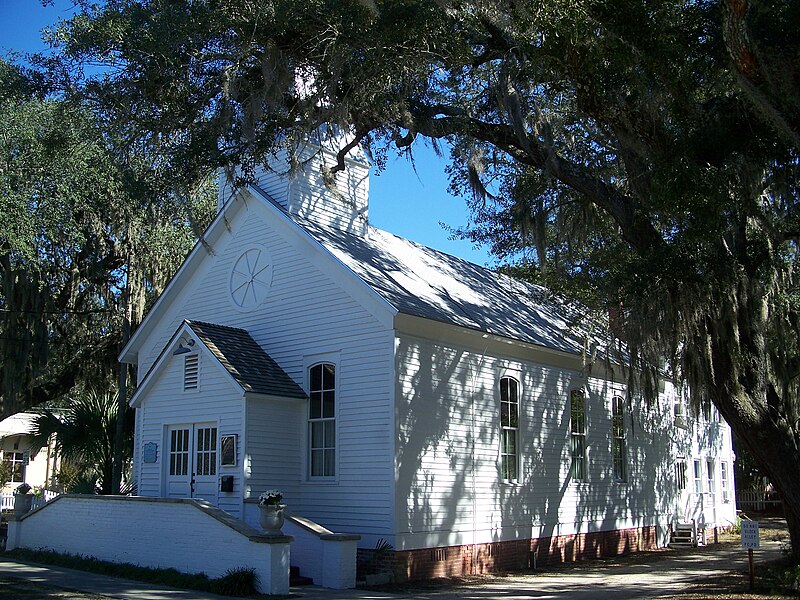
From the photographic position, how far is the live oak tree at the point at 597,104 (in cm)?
1093

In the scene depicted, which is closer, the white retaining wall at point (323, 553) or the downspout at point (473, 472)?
the white retaining wall at point (323, 553)

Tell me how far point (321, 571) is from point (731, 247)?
350 inches

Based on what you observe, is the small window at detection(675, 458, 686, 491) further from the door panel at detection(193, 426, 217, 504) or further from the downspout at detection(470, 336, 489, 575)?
the door panel at detection(193, 426, 217, 504)

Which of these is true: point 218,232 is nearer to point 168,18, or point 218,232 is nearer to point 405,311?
point 405,311

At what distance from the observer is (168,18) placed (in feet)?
37.3

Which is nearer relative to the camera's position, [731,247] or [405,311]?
[731,247]

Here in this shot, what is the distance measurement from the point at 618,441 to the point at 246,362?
422 inches

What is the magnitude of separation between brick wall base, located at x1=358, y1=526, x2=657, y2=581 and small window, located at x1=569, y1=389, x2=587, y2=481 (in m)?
1.53

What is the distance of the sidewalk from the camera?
43.5 feet

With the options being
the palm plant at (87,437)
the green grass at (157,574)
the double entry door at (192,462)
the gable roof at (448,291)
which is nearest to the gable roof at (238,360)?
the double entry door at (192,462)

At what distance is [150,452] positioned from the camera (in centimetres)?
1792

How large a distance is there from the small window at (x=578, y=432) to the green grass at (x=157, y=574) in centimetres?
965

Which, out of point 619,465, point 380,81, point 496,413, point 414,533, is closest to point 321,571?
point 414,533

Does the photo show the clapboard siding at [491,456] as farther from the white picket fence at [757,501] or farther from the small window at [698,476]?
the white picket fence at [757,501]
